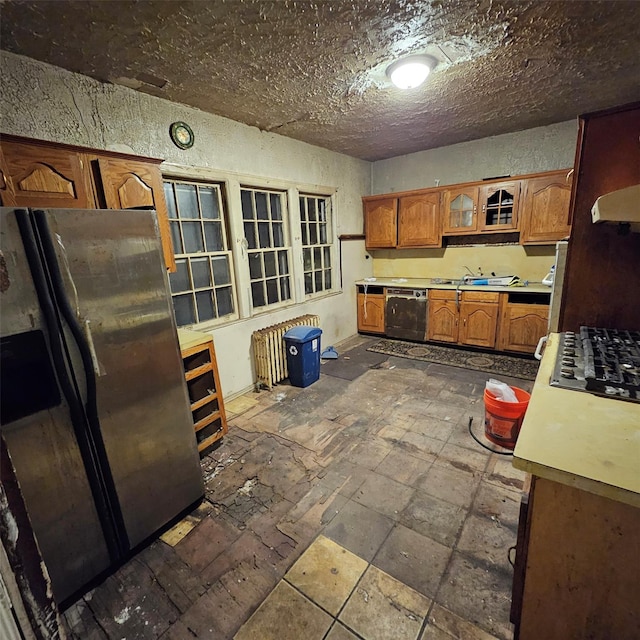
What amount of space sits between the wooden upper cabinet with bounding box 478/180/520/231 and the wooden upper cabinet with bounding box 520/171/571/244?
0.35ft

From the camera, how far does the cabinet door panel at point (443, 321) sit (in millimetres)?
4242

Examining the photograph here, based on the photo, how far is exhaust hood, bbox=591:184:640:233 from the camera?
104 cm

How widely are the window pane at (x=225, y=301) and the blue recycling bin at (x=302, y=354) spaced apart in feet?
2.15

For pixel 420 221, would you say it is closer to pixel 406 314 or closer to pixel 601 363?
pixel 406 314

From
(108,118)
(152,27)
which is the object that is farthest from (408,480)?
(108,118)

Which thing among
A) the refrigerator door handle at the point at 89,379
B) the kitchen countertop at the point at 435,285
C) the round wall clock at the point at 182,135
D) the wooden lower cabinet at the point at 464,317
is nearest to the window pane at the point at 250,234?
the round wall clock at the point at 182,135

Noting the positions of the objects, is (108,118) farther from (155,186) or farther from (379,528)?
(379,528)

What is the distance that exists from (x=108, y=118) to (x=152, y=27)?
2.69 feet

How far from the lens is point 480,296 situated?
4012 millimetres

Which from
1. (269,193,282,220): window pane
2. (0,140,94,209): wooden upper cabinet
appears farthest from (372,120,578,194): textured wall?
(0,140,94,209): wooden upper cabinet

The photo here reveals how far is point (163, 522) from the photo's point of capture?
69.1 inches

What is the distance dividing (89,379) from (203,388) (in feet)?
3.60

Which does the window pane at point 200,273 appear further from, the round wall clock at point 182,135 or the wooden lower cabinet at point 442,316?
the wooden lower cabinet at point 442,316

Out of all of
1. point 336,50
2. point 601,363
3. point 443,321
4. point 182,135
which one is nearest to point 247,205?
point 182,135
